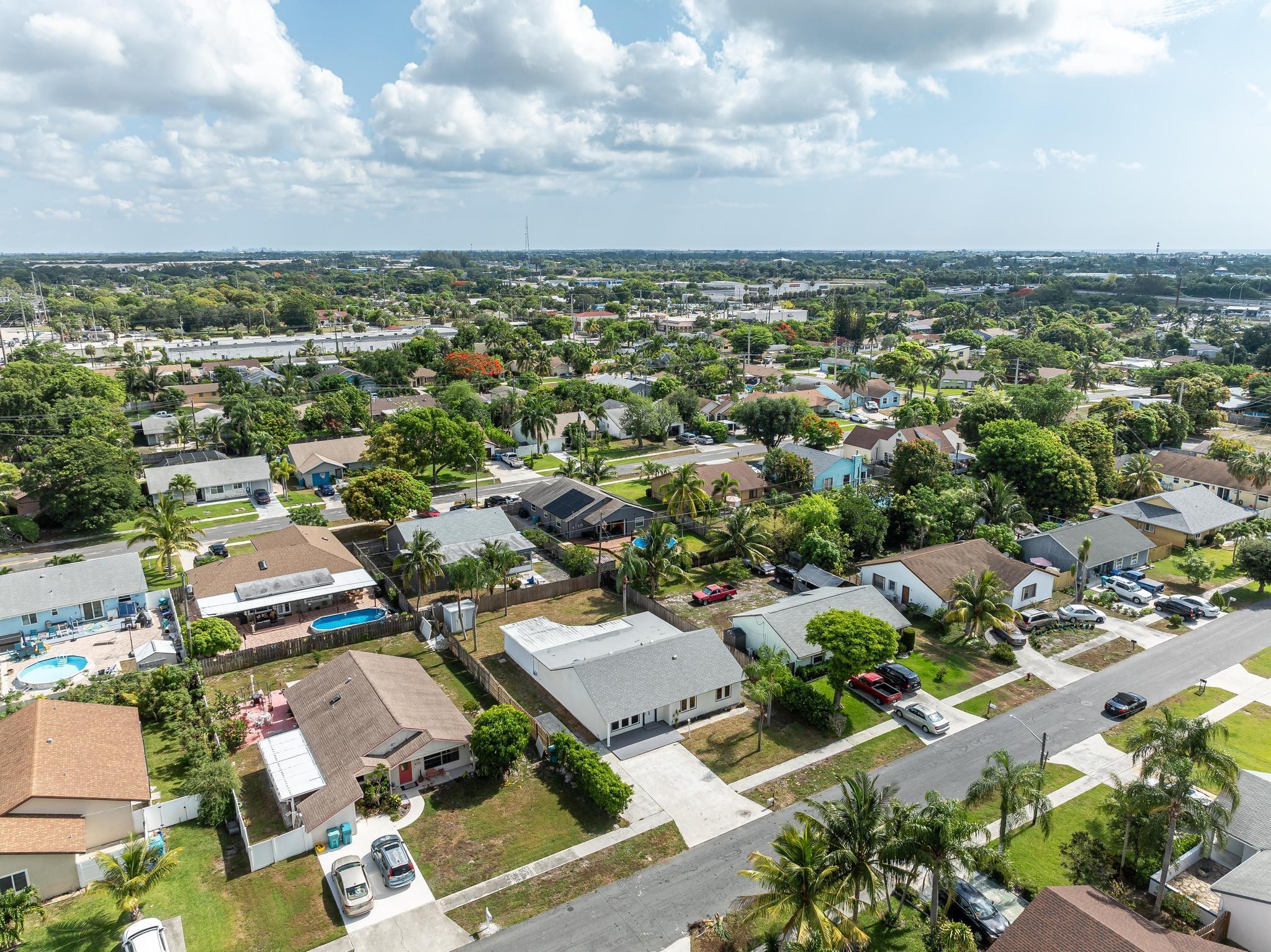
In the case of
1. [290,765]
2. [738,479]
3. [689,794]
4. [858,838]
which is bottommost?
[689,794]

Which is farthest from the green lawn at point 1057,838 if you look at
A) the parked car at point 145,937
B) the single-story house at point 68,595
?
the single-story house at point 68,595

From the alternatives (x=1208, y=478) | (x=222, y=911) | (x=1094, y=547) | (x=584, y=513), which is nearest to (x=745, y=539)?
(x=584, y=513)

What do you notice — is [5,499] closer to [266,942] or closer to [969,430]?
[266,942]

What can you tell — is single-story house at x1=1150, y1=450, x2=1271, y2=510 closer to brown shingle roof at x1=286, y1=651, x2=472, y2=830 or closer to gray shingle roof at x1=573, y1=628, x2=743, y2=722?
gray shingle roof at x1=573, y1=628, x2=743, y2=722

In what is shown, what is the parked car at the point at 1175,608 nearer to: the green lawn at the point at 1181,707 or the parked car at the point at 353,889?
the green lawn at the point at 1181,707

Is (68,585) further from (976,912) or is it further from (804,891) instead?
(976,912)

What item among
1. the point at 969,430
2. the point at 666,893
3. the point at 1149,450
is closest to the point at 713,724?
the point at 666,893

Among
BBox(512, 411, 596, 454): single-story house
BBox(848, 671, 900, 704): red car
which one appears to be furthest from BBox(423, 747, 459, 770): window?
BBox(512, 411, 596, 454): single-story house
